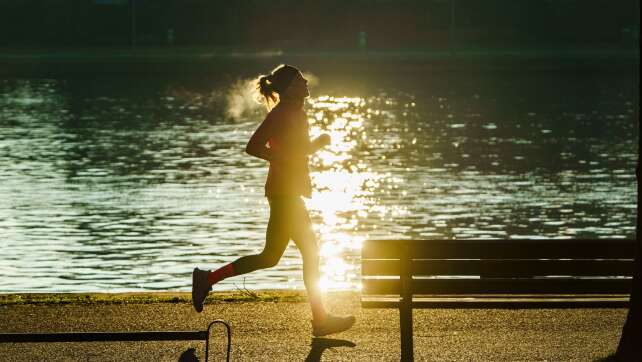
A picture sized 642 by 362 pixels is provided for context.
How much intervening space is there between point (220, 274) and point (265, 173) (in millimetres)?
22848

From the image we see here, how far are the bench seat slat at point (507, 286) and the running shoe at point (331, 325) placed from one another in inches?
26.8

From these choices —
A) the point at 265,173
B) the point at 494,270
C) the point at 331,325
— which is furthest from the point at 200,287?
the point at 265,173

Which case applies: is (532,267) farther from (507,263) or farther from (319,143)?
(319,143)

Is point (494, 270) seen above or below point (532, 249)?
below

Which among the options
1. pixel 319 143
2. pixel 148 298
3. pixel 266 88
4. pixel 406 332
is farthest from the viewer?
pixel 148 298

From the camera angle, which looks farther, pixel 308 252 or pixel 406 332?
pixel 308 252

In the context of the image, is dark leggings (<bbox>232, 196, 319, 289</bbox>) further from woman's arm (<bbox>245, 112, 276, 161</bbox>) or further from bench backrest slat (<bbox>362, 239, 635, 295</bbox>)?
bench backrest slat (<bbox>362, 239, 635, 295</bbox>)

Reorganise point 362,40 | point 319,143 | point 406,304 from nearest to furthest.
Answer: point 406,304, point 319,143, point 362,40

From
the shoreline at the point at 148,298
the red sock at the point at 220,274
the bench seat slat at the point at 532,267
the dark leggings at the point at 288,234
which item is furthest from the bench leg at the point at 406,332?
the shoreline at the point at 148,298

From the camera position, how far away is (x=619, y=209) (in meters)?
27.2

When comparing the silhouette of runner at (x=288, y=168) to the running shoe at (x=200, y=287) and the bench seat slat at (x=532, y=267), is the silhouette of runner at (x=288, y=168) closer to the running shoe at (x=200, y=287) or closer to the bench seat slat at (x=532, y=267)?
the running shoe at (x=200, y=287)

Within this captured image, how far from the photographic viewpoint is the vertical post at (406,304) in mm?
9000

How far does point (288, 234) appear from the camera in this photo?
9.85 meters

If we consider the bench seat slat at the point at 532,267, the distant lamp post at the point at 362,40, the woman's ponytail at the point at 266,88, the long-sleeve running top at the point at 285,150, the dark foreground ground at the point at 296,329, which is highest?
the woman's ponytail at the point at 266,88
